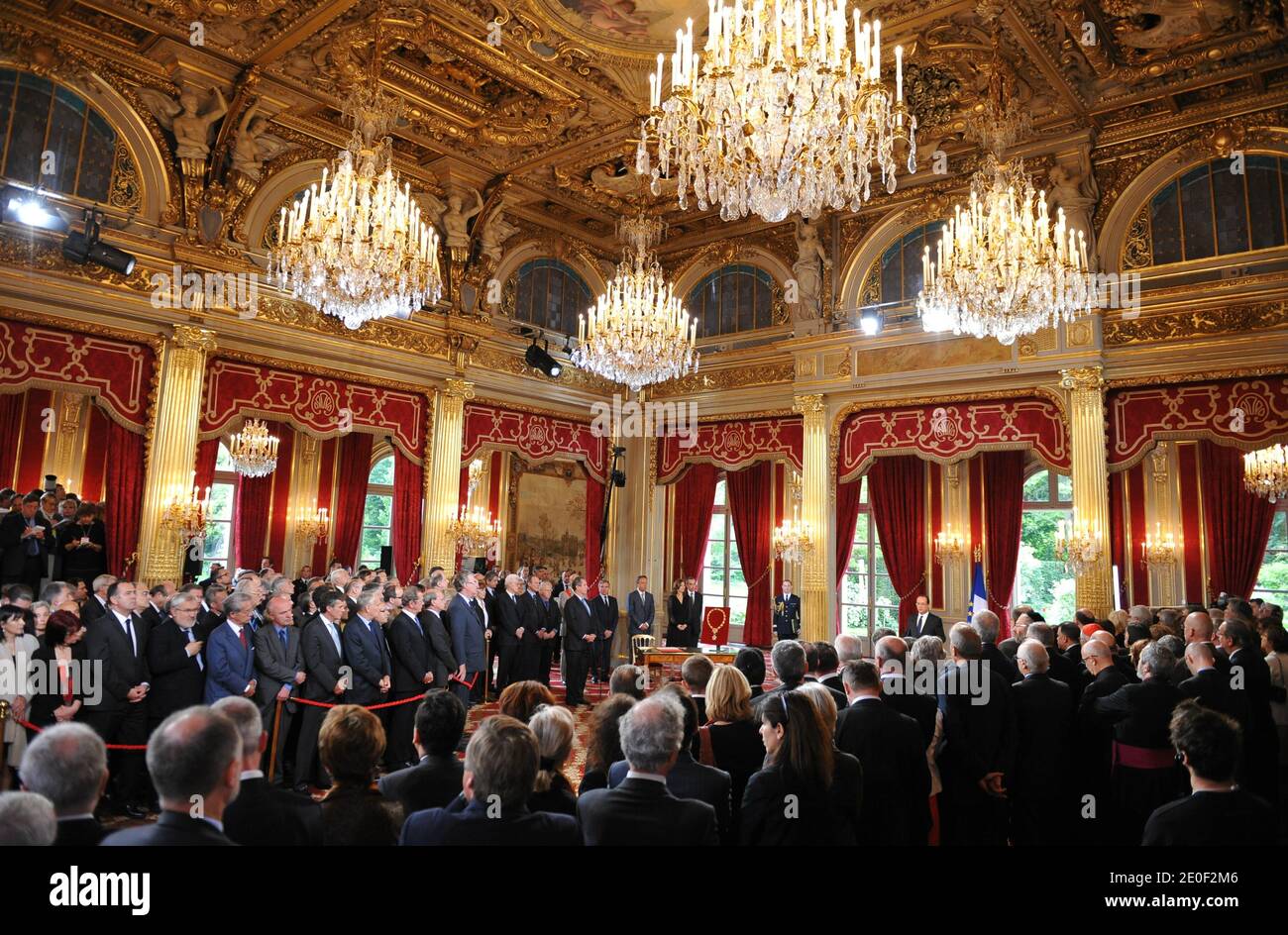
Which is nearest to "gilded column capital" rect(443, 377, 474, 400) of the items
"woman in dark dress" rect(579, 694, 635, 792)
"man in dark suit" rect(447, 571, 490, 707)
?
"man in dark suit" rect(447, 571, 490, 707)

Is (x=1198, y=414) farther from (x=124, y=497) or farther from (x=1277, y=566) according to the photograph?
(x=124, y=497)

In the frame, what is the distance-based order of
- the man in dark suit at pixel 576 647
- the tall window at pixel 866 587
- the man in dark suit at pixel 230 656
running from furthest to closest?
the tall window at pixel 866 587 → the man in dark suit at pixel 576 647 → the man in dark suit at pixel 230 656

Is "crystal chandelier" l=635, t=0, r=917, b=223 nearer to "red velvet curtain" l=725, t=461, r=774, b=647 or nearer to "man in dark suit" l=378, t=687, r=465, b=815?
"man in dark suit" l=378, t=687, r=465, b=815

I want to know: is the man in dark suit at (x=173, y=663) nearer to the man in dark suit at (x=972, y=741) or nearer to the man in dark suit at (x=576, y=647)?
the man in dark suit at (x=972, y=741)

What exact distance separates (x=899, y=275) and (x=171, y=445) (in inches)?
374

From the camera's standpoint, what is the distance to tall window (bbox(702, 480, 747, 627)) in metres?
15.2

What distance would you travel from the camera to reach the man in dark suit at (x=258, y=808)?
2.31 m

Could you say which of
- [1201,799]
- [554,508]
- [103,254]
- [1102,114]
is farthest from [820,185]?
[554,508]

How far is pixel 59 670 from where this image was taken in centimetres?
479

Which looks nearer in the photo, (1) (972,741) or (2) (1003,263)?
(1) (972,741)

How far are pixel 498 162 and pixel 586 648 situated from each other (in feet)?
22.2

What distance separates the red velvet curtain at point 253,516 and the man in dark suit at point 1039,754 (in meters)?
13.3

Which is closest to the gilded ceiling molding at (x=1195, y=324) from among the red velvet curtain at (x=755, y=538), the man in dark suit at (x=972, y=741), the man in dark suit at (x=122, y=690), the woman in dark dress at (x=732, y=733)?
the red velvet curtain at (x=755, y=538)

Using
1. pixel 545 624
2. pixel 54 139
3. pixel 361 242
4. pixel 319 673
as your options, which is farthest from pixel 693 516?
pixel 54 139
